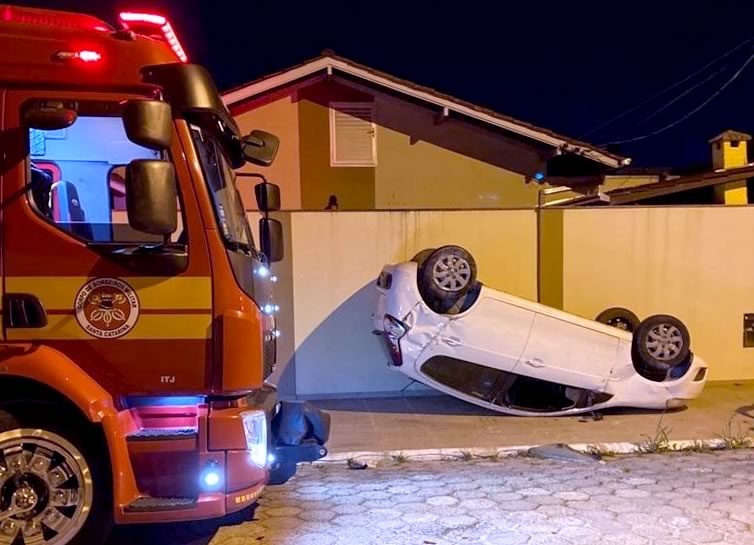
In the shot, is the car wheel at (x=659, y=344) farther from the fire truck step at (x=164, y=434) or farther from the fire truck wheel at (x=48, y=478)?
the fire truck wheel at (x=48, y=478)

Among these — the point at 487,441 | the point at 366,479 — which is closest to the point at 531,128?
the point at 487,441

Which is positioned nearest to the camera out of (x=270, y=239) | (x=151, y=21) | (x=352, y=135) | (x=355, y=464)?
(x=151, y=21)

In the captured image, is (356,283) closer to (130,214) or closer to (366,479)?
(366,479)

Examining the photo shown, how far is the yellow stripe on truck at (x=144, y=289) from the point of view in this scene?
4066mm

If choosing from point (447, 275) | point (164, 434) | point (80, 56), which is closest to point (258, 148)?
point (80, 56)

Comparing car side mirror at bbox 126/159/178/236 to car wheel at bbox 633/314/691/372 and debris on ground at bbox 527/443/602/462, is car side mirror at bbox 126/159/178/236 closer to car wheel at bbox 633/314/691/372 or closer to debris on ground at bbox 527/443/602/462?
debris on ground at bbox 527/443/602/462

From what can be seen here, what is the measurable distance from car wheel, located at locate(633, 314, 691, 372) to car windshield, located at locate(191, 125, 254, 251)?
15.5 feet

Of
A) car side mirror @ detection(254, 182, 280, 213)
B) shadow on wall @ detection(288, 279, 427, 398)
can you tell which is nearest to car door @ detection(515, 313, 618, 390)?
shadow on wall @ detection(288, 279, 427, 398)

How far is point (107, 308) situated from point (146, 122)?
3.68 ft

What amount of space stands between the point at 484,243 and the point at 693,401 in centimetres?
315

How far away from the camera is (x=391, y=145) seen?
43.3 feet

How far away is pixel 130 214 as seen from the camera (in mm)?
3789

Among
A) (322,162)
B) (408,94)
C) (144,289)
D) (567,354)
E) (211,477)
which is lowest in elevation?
(211,477)

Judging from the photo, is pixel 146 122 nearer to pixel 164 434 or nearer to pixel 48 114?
pixel 48 114
